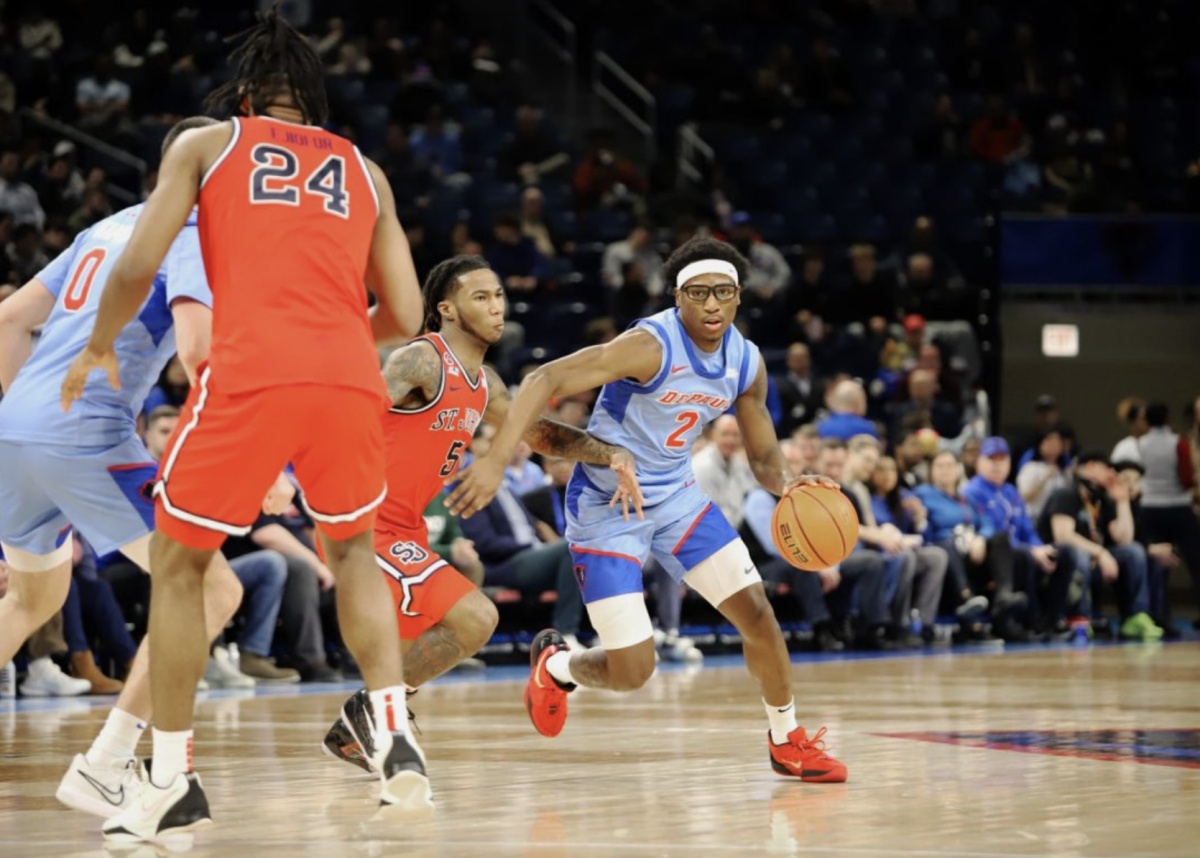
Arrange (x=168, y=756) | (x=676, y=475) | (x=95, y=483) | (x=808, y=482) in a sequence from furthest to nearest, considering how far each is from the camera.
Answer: (x=676, y=475) < (x=808, y=482) < (x=95, y=483) < (x=168, y=756)

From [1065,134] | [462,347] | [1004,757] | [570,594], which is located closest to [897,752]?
[1004,757]

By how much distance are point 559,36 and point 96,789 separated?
16902 millimetres

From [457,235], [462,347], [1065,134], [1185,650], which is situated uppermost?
[1065,134]

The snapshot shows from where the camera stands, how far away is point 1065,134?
63.1ft

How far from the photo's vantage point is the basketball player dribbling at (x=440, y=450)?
19.6ft

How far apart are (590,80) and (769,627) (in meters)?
15.0

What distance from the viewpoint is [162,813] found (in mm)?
4402

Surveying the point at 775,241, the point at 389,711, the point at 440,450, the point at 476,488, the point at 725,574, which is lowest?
the point at 389,711

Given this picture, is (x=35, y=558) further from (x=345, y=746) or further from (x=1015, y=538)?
(x=1015, y=538)

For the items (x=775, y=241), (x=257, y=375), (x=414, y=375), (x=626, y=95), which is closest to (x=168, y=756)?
(x=257, y=375)

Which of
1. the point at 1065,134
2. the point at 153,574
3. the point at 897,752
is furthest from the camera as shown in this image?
the point at 1065,134

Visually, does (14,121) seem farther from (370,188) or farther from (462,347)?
(370,188)

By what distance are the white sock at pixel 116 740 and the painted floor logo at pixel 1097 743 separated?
3.13 meters

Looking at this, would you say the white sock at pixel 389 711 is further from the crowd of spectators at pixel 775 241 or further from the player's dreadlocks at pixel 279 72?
the crowd of spectators at pixel 775 241
